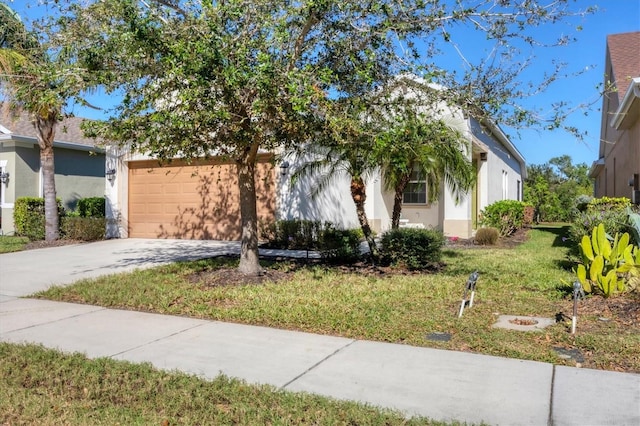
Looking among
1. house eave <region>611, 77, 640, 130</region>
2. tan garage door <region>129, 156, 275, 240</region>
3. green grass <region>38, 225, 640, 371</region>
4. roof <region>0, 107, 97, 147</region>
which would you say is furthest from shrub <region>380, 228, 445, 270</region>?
roof <region>0, 107, 97, 147</region>

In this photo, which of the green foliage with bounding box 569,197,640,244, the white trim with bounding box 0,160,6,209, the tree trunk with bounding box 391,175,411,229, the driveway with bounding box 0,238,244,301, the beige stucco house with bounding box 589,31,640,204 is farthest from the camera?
the white trim with bounding box 0,160,6,209

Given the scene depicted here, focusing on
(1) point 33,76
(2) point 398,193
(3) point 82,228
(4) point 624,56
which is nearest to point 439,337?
(2) point 398,193

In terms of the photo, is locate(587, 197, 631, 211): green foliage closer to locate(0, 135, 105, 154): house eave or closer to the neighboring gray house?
locate(0, 135, 105, 154): house eave

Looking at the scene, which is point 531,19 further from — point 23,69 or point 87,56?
point 23,69

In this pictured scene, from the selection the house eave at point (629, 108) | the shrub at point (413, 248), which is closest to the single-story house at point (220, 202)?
the house eave at point (629, 108)

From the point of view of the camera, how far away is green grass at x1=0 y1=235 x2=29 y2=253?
14188 mm

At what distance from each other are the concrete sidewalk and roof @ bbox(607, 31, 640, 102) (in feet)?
40.8

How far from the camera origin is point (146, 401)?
3973mm

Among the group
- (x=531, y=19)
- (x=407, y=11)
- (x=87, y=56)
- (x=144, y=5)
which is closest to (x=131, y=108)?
(x=87, y=56)

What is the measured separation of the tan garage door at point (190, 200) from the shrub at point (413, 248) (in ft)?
18.1

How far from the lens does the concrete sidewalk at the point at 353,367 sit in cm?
382

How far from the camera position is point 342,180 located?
15805 mm

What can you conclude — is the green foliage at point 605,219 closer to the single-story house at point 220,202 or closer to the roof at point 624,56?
the single-story house at point 220,202

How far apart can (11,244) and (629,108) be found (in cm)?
1711
